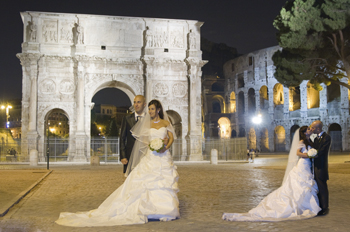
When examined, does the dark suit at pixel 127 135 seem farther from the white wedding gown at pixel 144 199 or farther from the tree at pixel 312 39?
the tree at pixel 312 39

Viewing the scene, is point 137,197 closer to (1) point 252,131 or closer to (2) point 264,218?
(2) point 264,218

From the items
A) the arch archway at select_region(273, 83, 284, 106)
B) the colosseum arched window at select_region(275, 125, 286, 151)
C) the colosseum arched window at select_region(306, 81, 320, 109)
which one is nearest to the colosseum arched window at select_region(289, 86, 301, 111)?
the arch archway at select_region(273, 83, 284, 106)

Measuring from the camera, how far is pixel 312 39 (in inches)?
894

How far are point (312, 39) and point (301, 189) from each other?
17.9 metres

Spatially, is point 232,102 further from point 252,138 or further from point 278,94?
point 278,94

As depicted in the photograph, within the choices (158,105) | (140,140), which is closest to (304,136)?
(158,105)

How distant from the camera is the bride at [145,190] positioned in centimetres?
626

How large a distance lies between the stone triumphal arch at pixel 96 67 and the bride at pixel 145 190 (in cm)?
2340

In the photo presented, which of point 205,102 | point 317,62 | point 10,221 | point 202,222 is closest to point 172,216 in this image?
point 202,222

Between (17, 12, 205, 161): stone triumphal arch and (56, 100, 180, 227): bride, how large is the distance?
2340cm

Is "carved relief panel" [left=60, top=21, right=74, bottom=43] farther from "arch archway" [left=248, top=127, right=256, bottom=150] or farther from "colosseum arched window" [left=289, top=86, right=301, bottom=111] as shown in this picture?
"arch archway" [left=248, top=127, right=256, bottom=150]

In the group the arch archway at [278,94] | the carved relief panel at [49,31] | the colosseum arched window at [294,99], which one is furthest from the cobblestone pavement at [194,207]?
the arch archway at [278,94]

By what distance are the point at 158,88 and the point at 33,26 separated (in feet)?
34.2

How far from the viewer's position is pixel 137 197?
6.41 m
